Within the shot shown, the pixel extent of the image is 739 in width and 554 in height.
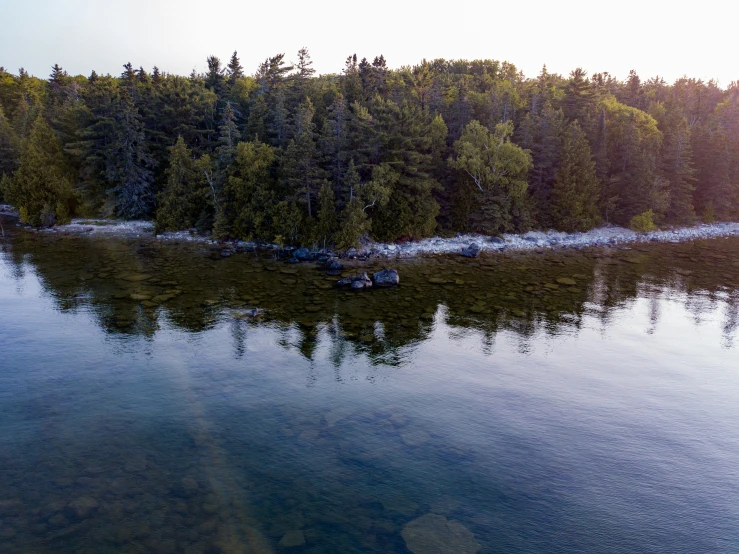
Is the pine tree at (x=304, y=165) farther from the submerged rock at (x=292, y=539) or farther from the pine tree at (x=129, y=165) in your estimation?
the submerged rock at (x=292, y=539)

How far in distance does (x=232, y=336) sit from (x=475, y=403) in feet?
60.3

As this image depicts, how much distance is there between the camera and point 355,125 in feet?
197

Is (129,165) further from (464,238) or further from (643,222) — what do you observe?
(643,222)

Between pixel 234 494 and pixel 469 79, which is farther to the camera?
pixel 469 79

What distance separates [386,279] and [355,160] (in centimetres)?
2273

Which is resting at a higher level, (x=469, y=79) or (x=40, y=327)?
(x=469, y=79)

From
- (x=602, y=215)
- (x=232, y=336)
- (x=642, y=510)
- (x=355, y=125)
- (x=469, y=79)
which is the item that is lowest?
(x=642, y=510)

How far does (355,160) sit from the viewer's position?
61.7m

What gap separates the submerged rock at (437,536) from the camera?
15.8m

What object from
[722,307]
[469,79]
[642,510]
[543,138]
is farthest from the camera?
[469,79]

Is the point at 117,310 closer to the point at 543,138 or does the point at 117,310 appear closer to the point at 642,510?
the point at 642,510

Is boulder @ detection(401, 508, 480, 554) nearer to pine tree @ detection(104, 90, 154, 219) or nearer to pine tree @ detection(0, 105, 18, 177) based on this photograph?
pine tree @ detection(104, 90, 154, 219)

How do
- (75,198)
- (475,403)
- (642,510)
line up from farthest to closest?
1. (75,198)
2. (475,403)
3. (642,510)

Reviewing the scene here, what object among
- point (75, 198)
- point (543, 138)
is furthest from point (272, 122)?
point (543, 138)
